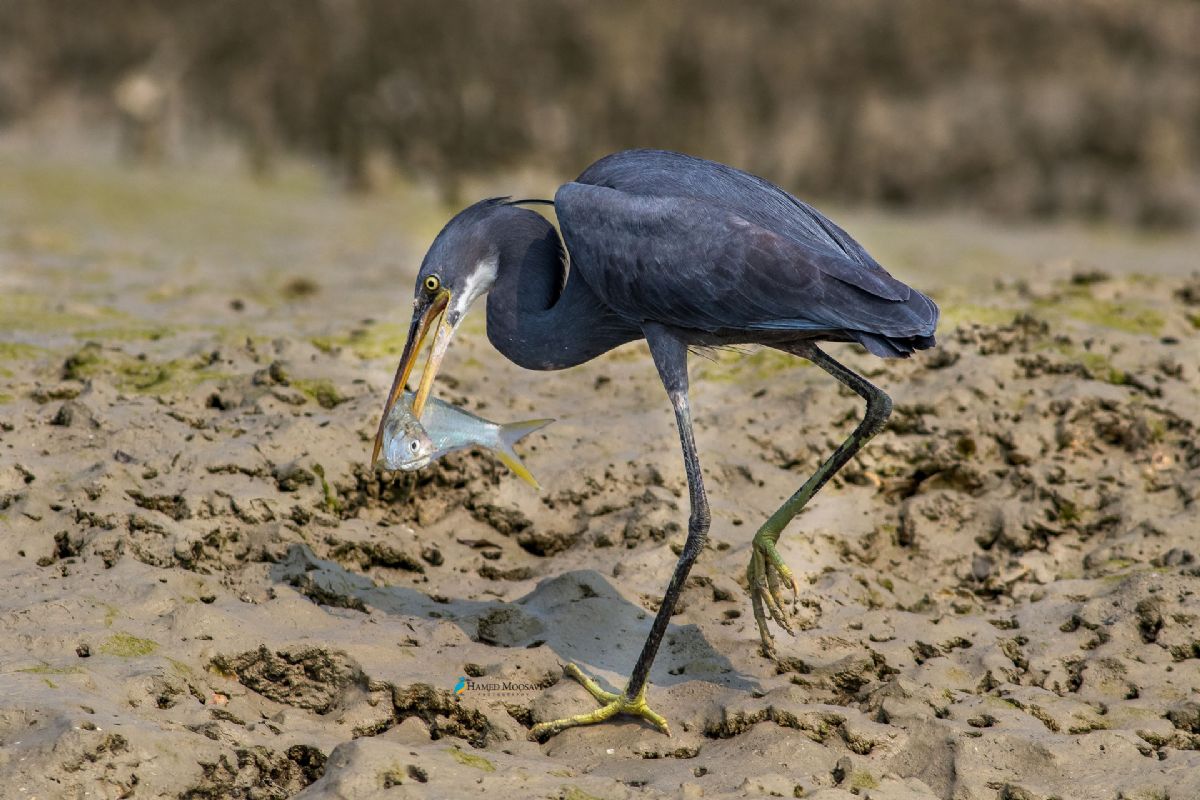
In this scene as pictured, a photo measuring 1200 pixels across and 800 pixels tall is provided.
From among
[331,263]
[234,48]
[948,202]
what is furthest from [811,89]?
[331,263]

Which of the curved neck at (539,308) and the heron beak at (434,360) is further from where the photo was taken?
the curved neck at (539,308)

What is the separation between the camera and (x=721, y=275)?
434cm

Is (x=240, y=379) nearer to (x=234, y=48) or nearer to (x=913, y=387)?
(x=913, y=387)

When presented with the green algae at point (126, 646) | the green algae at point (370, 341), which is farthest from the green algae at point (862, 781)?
the green algae at point (370, 341)

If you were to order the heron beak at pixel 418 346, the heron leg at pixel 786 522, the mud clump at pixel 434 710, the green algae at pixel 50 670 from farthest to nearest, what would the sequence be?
the heron beak at pixel 418 346 → the heron leg at pixel 786 522 → the mud clump at pixel 434 710 → the green algae at pixel 50 670

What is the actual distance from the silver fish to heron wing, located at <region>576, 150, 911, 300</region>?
885mm

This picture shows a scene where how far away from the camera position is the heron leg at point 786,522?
4.40 metres

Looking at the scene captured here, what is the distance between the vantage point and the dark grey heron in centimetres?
430

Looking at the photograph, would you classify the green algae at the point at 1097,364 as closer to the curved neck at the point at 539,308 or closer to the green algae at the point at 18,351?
the curved neck at the point at 539,308

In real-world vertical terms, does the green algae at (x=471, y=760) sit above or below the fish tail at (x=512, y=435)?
below

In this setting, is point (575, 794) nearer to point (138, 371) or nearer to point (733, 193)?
point (733, 193)

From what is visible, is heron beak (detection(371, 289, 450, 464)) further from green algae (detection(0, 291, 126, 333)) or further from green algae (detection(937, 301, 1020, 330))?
green algae (detection(937, 301, 1020, 330))

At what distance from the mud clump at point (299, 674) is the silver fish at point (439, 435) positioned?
0.64 meters

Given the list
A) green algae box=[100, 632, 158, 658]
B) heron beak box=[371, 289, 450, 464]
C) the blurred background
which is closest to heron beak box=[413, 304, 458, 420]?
heron beak box=[371, 289, 450, 464]
